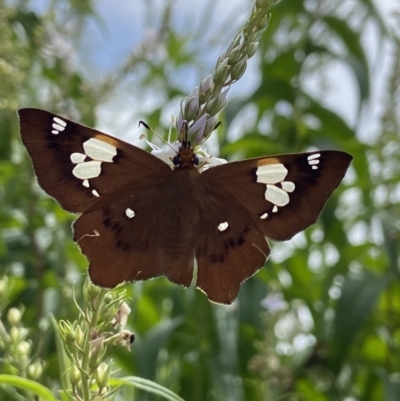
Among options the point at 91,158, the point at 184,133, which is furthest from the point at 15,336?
the point at 184,133

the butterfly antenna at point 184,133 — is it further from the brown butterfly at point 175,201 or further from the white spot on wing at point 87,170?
the white spot on wing at point 87,170

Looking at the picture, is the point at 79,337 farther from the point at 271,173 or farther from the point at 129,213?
the point at 271,173

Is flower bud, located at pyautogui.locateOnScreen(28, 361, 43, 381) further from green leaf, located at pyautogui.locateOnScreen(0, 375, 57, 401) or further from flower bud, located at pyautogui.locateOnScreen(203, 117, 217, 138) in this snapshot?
flower bud, located at pyautogui.locateOnScreen(203, 117, 217, 138)

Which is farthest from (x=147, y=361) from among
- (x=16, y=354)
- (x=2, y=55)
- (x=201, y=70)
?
(x=201, y=70)

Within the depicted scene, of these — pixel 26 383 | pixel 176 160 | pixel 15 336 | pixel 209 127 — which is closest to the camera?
pixel 26 383

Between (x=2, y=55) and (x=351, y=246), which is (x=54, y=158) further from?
(x=351, y=246)

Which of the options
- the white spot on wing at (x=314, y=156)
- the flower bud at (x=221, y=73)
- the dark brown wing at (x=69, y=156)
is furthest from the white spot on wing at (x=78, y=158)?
the white spot on wing at (x=314, y=156)

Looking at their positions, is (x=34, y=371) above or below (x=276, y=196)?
below
